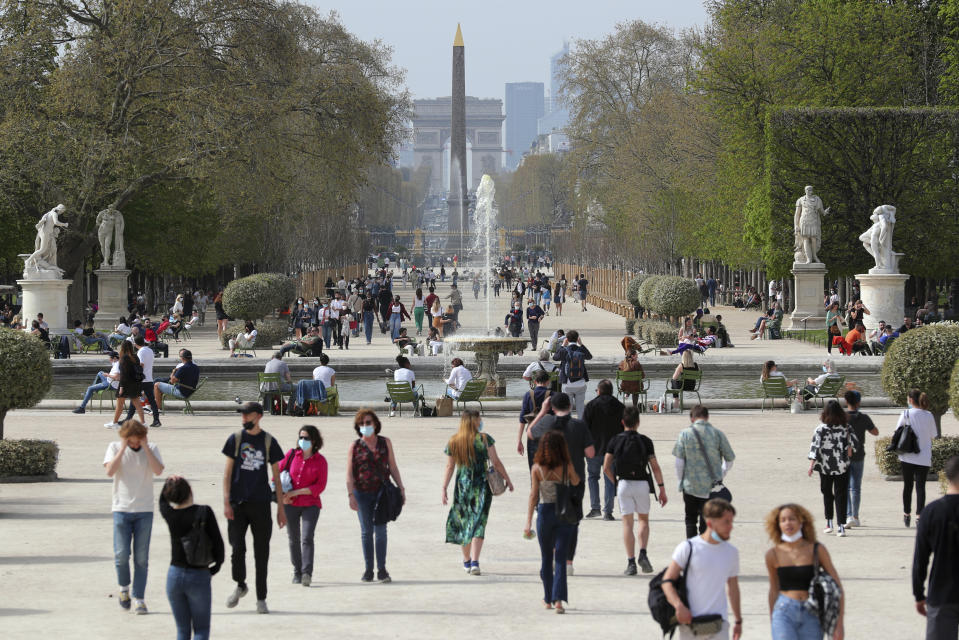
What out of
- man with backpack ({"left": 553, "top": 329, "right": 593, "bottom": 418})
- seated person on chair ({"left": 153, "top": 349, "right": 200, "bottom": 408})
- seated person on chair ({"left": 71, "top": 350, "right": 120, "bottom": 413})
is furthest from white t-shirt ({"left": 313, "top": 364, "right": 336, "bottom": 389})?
man with backpack ({"left": 553, "top": 329, "right": 593, "bottom": 418})

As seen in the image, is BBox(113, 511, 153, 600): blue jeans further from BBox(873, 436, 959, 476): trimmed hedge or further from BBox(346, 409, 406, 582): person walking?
BBox(873, 436, 959, 476): trimmed hedge

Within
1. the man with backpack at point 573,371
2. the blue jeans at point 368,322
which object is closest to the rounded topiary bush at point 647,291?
the blue jeans at point 368,322

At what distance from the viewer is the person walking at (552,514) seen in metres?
9.60

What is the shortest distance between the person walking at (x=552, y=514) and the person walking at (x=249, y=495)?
1730 millimetres

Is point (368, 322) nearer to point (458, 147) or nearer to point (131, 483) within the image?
point (131, 483)

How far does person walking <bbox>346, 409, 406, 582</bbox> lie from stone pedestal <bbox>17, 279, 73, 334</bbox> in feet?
86.0

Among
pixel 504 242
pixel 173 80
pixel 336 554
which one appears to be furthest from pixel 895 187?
pixel 504 242


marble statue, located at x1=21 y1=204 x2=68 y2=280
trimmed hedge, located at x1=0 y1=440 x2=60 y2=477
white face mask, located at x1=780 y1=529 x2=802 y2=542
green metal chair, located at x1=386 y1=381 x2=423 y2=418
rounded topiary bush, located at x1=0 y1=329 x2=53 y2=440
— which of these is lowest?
trimmed hedge, located at x1=0 y1=440 x2=60 y2=477

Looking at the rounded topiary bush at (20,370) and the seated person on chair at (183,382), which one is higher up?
the rounded topiary bush at (20,370)

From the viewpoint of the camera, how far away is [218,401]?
76.6 ft

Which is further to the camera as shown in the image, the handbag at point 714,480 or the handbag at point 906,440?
the handbag at point 906,440

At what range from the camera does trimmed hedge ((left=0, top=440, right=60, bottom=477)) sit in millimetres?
15305

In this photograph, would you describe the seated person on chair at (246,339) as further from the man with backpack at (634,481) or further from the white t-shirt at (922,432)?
the man with backpack at (634,481)

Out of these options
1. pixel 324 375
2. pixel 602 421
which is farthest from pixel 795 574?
pixel 324 375
